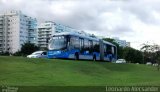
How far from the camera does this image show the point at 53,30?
14938 centimetres

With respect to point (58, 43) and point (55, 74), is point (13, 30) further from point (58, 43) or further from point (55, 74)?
point (55, 74)

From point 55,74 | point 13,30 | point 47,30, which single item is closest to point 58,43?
point 55,74

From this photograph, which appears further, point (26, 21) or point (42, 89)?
point (26, 21)

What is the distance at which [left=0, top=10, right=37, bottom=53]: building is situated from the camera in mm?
141375

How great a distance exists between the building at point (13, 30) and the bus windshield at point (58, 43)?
9992 centimetres

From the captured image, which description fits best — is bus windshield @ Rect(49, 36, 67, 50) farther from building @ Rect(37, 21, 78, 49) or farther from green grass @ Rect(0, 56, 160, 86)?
building @ Rect(37, 21, 78, 49)

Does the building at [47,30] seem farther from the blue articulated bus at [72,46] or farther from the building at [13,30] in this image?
the blue articulated bus at [72,46]

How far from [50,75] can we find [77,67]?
700cm

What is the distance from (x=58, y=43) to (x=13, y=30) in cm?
10558

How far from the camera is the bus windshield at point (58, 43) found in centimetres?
4009

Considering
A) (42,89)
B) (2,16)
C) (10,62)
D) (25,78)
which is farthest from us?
(2,16)

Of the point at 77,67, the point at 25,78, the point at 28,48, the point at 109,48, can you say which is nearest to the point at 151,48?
the point at 77,67

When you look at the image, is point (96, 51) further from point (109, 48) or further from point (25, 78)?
point (25, 78)

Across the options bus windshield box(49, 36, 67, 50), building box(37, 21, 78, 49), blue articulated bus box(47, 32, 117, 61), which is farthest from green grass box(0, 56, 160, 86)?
building box(37, 21, 78, 49)
